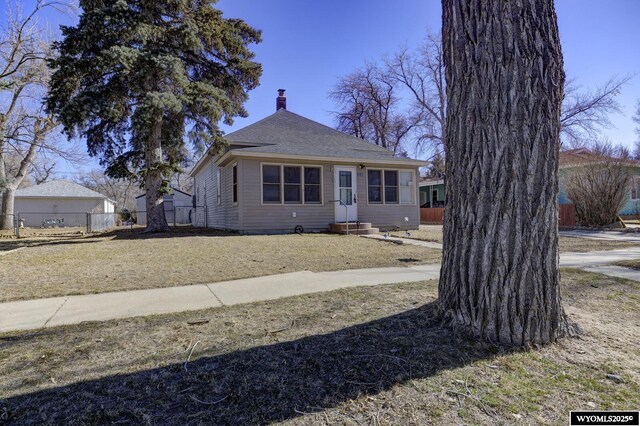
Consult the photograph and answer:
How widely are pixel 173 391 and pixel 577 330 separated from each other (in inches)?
110

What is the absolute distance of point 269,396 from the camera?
1.90m

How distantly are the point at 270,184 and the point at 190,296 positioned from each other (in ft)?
29.5

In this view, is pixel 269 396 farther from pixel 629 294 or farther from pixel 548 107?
pixel 629 294

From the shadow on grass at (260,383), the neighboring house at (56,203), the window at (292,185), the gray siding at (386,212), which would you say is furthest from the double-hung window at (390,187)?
the neighboring house at (56,203)

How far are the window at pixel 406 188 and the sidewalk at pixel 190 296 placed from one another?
9.56m

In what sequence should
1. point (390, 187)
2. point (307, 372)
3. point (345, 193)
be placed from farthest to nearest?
point (390, 187) → point (345, 193) → point (307, 372)

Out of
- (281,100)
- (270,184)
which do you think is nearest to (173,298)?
(270,184)

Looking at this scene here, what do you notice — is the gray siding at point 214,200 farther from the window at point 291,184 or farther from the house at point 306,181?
the window at point 291,184

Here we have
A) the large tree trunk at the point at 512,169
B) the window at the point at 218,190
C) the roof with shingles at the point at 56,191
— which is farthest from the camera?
the roof with shingles at the point at 56,191

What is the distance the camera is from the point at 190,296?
13.8 ft

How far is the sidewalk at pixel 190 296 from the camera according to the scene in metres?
3.45

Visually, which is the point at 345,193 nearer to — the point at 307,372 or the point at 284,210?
the point at 284,210

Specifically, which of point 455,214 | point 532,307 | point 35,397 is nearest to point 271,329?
point 35,397

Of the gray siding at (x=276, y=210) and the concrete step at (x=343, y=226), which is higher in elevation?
the gray siding at (x=276, y=210)
